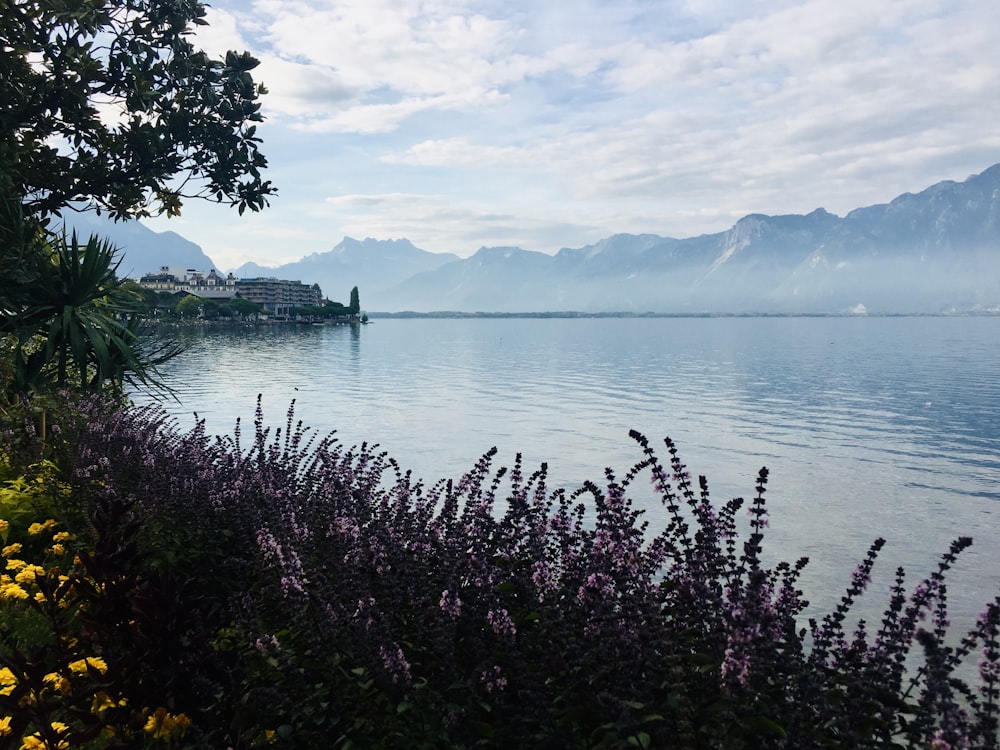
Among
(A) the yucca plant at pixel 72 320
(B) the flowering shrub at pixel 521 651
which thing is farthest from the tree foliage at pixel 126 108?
(B) the flowering shrub at pixel 521 651

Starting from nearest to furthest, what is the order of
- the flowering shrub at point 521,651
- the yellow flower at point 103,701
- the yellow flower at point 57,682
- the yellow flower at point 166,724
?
the flowering shrub at point 521,651 < the yellow flower at point 166,724 < the yellow flower at point 103,701 < the yellow flower at point 57,682

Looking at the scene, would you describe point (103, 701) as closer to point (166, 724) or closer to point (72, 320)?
point (166, 724)

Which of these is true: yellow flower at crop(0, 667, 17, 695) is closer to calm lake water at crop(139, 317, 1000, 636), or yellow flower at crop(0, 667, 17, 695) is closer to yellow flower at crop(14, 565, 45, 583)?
yellow flower at crop(14, 565, 45, 583)

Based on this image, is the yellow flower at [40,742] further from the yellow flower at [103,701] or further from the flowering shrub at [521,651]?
the yellow flower at [103,701]

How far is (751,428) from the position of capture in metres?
35.9

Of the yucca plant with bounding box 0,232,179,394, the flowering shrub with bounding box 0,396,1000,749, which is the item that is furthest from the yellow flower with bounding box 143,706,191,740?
the yucca plant with bounding box 0,232,179,394

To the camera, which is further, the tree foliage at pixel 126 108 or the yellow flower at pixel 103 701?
the tree foliage at pixel 126 108

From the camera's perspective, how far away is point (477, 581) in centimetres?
520

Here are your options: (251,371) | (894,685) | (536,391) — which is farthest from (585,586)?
(251,371)

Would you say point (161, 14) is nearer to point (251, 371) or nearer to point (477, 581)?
point (477, 581)

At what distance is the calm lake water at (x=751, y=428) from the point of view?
18562mm

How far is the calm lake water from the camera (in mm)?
18562

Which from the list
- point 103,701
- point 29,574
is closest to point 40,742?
point 103,701

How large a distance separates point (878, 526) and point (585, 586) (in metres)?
17.5
